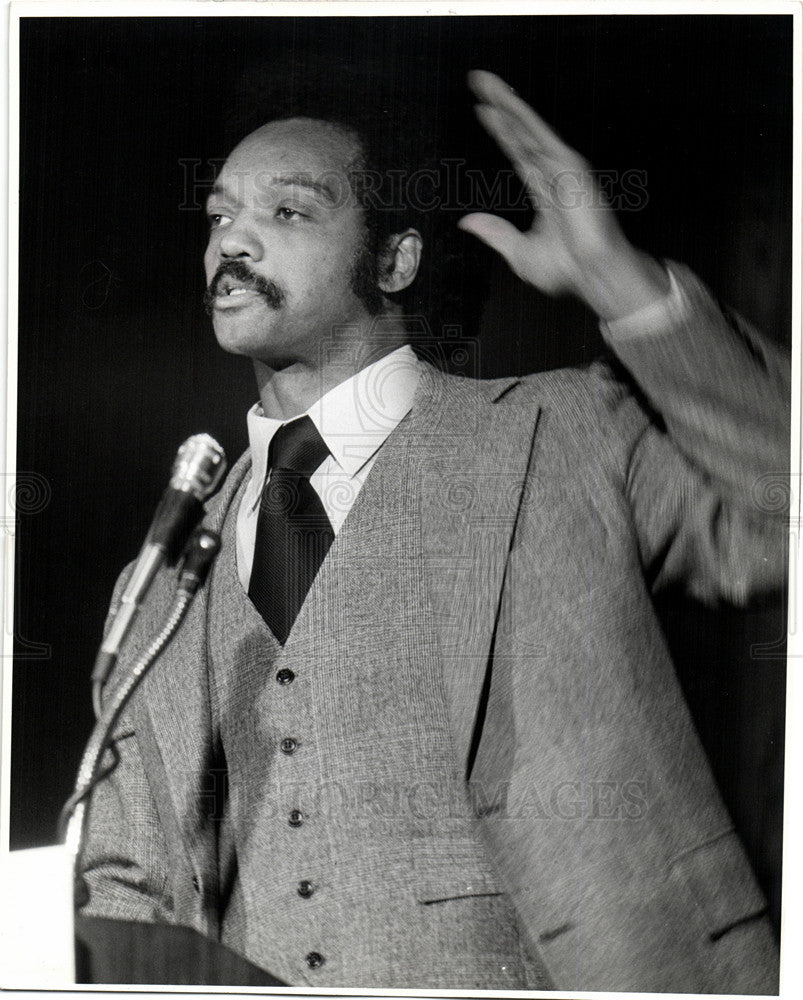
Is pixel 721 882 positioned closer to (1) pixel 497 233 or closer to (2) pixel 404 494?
(2) pixel 404 494

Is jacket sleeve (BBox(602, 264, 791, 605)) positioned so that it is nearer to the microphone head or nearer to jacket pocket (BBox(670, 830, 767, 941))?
jacket pocket (BBox(670, 830, 767, 941))

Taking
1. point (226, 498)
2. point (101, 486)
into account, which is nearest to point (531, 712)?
point (226, 498)

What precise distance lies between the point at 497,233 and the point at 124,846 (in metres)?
1.36

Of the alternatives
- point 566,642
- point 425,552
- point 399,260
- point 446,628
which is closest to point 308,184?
point 399,260

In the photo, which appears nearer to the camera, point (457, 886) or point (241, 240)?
point (457, 886)

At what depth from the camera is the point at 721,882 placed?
5.80 ft

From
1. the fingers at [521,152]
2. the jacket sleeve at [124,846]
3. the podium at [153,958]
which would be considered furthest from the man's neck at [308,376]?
the podium at [153,958]

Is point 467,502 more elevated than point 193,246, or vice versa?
point 193,246

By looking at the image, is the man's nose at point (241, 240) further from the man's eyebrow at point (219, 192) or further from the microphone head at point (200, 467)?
the microphone head at point (200, 467)

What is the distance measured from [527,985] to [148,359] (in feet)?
4.48

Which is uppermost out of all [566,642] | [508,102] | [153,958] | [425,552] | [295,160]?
[508,102]

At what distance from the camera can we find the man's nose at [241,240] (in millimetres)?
1854

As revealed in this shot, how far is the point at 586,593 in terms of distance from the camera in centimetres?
178

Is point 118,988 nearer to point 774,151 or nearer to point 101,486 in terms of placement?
point 101,486
